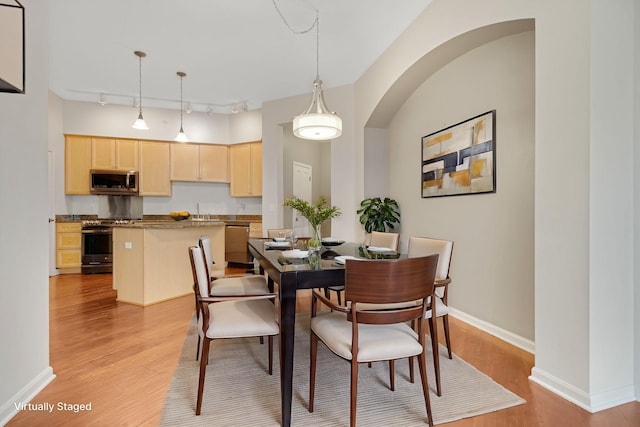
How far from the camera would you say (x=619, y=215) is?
1.75 m

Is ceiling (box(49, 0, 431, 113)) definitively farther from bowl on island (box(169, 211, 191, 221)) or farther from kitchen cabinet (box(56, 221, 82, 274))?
kitchen cabinet (box(56, 221, 82, 274))

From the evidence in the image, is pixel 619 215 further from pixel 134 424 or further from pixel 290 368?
pixel 134 424

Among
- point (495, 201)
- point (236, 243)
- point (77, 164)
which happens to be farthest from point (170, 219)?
point (495, 201)

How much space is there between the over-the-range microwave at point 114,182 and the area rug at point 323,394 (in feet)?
14.8

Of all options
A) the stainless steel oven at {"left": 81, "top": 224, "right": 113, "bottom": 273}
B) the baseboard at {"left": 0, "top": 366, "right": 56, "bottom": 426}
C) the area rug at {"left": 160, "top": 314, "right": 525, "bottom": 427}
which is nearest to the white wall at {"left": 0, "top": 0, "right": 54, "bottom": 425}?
the baseboard at {"left": 0, "top": 366, "right": 56, "bottom": 426}

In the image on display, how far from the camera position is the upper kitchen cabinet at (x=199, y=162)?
6070mm

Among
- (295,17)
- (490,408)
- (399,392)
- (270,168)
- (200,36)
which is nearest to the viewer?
(490,408)

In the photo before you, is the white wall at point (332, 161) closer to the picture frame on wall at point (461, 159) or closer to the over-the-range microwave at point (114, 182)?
the picture frame on wall at point (461, 159)

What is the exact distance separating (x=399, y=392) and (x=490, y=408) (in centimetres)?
48

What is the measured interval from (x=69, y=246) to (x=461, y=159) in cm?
618

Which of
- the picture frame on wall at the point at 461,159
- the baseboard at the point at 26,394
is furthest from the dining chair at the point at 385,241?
the baseboard at the point at 26,394

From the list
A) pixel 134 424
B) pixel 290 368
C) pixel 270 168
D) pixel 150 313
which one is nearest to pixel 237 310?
pixel 290 368

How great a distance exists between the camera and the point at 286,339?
1.56m
